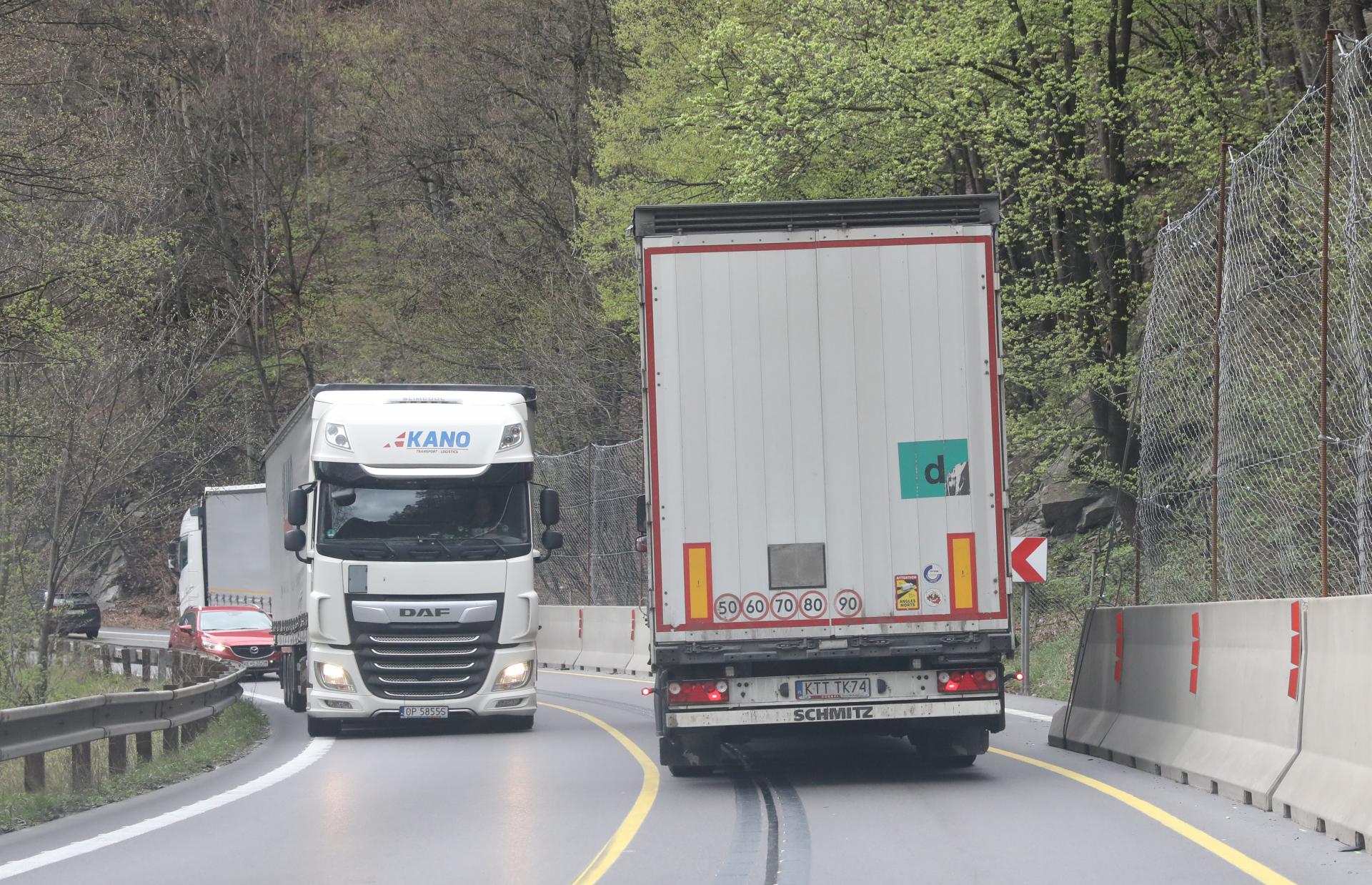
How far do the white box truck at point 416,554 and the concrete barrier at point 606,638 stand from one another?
34.3 ft

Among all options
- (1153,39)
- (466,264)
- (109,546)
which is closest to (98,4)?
(109,546)

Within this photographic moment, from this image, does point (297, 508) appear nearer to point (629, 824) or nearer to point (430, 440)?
point (430, 440)

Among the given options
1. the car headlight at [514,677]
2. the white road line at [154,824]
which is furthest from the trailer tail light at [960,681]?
the car headlight at [514,677]

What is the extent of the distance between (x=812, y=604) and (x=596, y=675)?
743 inches

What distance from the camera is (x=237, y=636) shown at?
97.6 feet

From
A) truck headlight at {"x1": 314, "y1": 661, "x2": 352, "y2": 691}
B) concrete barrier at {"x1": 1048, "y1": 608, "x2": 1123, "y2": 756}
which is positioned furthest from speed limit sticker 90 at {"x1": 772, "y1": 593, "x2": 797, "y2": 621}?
truck headlight at {"x1": 314, "y1": 661, "x2": 352, "y2": 691}

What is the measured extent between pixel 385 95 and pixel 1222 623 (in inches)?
1666

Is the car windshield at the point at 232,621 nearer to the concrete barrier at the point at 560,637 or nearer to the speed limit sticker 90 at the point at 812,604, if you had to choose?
the concrete barrier at the point at 560,637

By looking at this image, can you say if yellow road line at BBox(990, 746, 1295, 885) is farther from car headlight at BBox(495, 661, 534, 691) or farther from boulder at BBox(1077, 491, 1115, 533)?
boulder at BBox(1077, 491, 1115, 533)

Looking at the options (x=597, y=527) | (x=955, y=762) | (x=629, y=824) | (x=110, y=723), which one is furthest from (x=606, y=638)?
(x=629, y=824)

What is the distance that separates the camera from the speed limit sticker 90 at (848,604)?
35.6 feet

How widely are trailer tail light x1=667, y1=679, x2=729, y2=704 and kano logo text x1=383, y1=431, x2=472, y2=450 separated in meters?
7.18

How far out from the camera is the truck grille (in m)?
17.0

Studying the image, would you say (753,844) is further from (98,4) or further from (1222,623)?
(98,4)
